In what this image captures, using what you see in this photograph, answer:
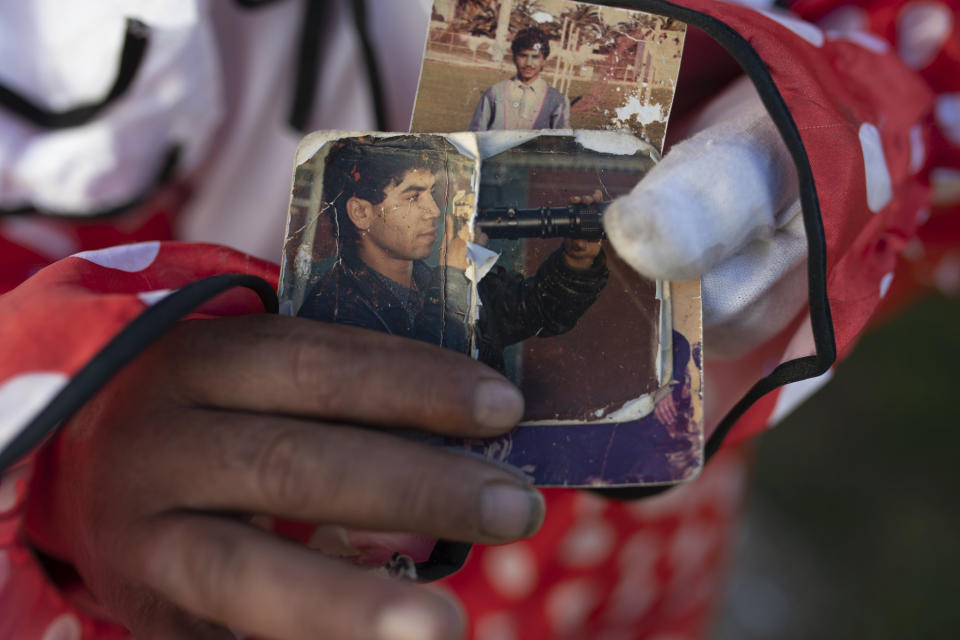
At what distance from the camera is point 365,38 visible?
726mm

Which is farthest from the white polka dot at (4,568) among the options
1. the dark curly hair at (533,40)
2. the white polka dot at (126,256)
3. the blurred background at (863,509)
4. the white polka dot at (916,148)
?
the blurred background at (863,509)

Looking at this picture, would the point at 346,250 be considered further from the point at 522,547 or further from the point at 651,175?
the point at 522,547

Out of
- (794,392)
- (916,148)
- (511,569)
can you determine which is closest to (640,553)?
(511,569)

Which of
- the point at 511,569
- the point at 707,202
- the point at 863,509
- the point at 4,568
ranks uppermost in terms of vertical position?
the point at 707,202

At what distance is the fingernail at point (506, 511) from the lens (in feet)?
1.45

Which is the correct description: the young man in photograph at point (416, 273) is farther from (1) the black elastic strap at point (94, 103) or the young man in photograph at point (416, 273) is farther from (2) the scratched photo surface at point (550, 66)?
(1) the black elastic strap at point (94, 103)

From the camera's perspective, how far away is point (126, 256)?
52 cm

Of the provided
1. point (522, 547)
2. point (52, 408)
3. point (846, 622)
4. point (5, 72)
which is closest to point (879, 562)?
point (846, 622)

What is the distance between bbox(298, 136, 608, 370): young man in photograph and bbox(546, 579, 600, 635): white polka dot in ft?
1.39

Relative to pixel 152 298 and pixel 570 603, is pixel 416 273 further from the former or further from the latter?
pixel 570 603

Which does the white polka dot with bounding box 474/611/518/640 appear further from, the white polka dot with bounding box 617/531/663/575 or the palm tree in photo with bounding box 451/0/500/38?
the palm tree in photo with bounding box 451/0/500/38

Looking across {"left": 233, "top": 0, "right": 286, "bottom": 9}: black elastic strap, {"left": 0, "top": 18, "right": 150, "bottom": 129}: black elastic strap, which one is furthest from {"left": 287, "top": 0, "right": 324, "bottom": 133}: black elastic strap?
{"left": 0, "top": 18, "right": 150, "bottom": 129}: black elastic strap

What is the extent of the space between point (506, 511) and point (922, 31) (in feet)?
2.22

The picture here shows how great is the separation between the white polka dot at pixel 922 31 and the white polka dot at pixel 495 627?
76 centimetres
